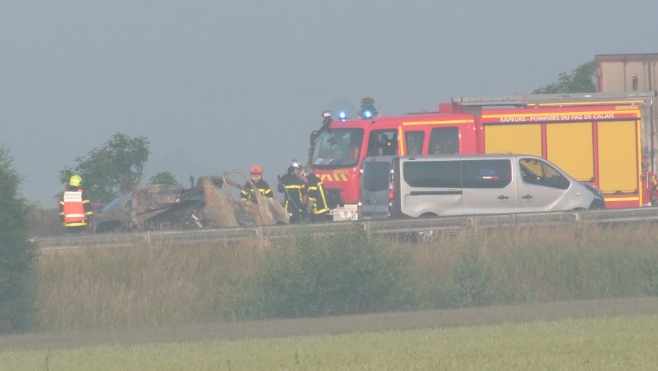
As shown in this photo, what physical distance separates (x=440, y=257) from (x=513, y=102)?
26.0 feet

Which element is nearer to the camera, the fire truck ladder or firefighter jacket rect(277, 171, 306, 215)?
firefighter jacket rect(277, 171, 306, 215)

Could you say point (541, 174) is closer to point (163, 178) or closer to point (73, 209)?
point (73, 209)

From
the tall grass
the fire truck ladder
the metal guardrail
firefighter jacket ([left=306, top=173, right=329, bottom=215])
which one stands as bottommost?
the tall grass

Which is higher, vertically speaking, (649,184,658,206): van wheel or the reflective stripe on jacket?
the reflective stripe on jacket

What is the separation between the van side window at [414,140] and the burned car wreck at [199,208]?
3262 mm

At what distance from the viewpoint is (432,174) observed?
1889 centimetres

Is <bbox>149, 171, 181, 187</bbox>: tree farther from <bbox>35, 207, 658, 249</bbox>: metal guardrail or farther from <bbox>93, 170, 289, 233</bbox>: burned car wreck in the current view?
<bbox>35, 207, 658, 249</bbox>: metal guardrail

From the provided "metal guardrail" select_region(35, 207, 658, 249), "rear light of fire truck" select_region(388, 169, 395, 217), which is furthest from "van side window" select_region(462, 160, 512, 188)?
"metal guardrail" select_region(35, 207, 658, 249)

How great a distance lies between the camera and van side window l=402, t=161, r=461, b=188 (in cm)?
1881

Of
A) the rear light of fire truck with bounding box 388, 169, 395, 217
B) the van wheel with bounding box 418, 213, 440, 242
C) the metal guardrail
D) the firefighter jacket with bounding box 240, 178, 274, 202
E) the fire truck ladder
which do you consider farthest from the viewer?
the fire truck ladder

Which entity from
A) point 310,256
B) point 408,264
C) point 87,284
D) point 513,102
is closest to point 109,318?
point 87,284

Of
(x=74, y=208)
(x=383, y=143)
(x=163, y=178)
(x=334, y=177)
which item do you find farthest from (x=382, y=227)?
(x=163, y=178)

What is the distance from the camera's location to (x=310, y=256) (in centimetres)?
1459

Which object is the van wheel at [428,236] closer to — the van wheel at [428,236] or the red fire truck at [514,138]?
the van wheel at [428,236]
